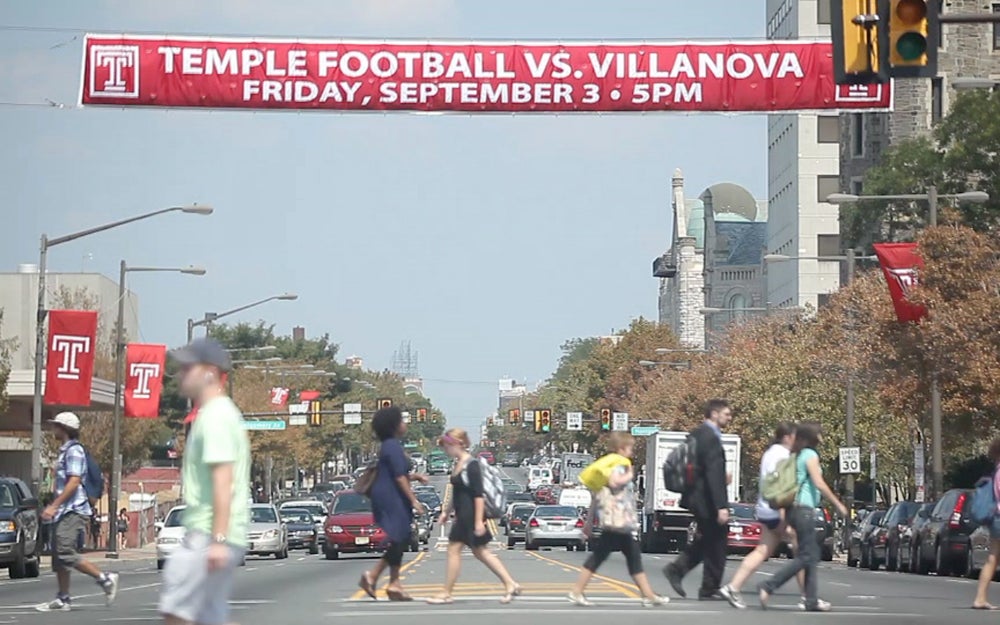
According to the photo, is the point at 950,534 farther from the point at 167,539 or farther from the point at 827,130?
the point at 827,130

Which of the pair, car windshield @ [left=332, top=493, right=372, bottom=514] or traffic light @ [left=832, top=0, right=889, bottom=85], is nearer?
traffic light @ [left=832, top=0, right=889, bottom=85]

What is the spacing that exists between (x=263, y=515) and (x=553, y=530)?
401 inches

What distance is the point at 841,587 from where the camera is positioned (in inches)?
1004

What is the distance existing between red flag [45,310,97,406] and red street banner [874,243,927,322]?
17789 mm

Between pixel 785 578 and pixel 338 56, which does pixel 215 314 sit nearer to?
pixel 338 56

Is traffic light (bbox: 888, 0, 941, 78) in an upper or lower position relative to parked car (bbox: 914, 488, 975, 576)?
upper

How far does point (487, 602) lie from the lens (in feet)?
64.2

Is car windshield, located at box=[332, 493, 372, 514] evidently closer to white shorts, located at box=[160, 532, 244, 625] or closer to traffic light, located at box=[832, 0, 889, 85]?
traffic light, located at box=[832, 0, 889, 85]

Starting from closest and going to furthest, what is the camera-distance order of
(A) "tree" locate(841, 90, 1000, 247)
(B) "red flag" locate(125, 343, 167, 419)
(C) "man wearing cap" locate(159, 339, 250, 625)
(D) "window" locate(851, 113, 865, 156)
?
(C) "man wearing cap" locate(159, 339, 250, 625) < (B) "red flag" locate(125, 343, 167, 419) < (A) "tree" locate(841, 90, 1000, 247) < (D) "window" locate(851, 113, 865, 156)

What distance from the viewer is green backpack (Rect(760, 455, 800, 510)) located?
18.0 metres

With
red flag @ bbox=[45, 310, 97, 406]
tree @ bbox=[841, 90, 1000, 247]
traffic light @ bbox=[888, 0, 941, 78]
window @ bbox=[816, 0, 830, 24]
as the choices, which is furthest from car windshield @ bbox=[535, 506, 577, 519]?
window @ bbox=[816, 0, 830, 24]

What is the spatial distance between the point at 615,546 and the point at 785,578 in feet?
5.72

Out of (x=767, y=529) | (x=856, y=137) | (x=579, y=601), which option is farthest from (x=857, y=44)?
(x=856, y=137)

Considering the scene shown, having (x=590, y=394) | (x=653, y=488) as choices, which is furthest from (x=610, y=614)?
(x=590, y=394)
